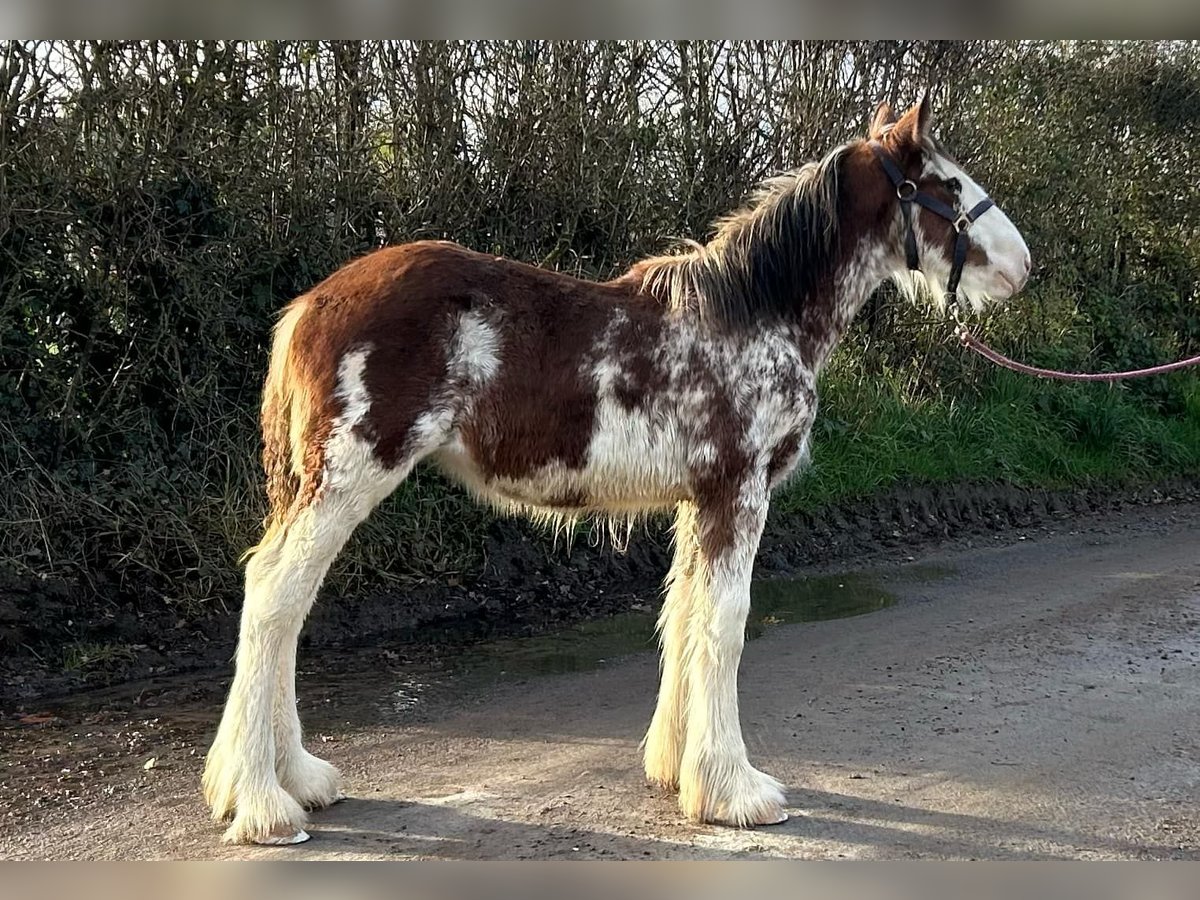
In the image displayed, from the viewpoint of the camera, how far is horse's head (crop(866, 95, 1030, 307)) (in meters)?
4.02

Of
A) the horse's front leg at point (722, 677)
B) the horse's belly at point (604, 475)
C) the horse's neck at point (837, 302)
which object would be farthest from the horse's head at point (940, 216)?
the horse's belly at point (604, 475)

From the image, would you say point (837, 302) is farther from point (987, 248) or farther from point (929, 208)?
point (987, 248)

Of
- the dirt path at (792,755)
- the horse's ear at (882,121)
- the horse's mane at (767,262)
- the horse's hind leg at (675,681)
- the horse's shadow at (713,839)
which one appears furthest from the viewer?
the horse's ear at (882,121)

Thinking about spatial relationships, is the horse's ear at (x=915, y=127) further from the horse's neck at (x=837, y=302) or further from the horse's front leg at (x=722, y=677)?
the horse's front leg at (x=722, y=677)

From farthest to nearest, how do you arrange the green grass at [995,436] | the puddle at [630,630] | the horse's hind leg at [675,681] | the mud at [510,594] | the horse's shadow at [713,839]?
1. the green grass at [995,436]
2. the puddle at [630,630]
3. the mud at [510,594]
4. the horse's hind leg at [675,681]
5. the horse's shadow at [713,839]

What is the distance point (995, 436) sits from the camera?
372 inches

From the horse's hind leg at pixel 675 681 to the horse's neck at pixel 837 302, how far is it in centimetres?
85

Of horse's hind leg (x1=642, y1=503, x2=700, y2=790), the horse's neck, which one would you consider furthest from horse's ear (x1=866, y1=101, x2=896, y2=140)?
horse's hind leg (x1=642, y1=503, x2=700, y2=790)

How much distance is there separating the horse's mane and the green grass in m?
4.15

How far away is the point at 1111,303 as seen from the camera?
11.2 metres

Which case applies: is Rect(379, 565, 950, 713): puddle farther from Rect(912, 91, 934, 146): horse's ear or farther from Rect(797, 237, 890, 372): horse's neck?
Rect(912, 91, 934, 146): horse's ear

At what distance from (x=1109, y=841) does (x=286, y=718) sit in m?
3.10

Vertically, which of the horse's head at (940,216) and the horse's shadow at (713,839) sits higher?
the horse's head at (940,216)

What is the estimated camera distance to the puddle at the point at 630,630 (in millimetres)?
5504
